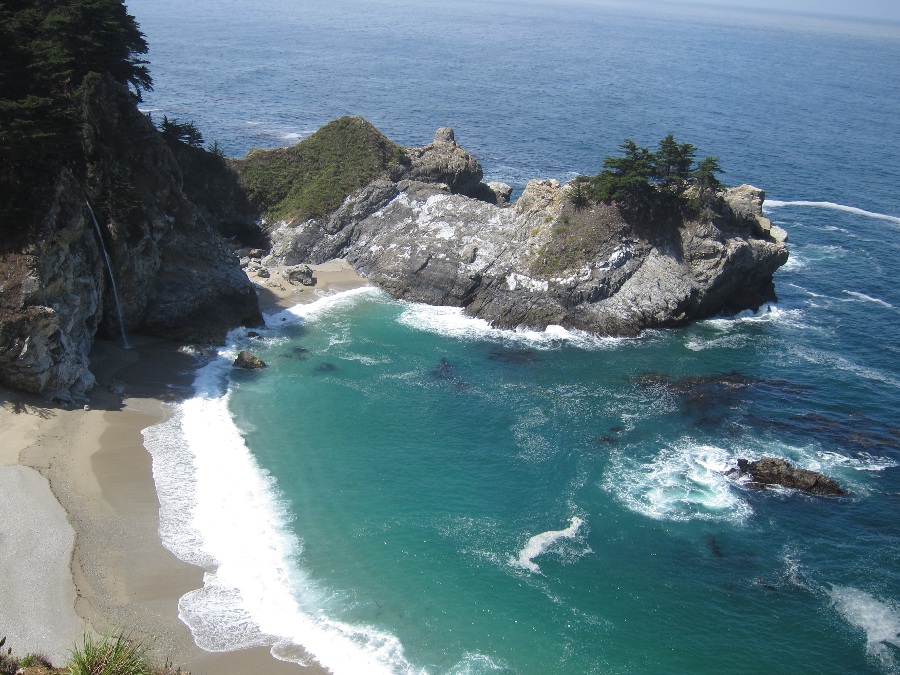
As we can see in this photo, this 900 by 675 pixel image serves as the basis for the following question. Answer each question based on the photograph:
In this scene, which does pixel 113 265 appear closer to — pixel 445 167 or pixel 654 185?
pixel 445 167

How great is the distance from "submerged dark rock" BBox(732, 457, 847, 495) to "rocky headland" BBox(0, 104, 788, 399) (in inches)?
742

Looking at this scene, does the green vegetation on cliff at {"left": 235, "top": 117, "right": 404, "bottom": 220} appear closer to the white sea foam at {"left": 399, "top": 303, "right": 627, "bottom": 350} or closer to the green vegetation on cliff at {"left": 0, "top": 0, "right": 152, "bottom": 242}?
the white sea foam at {"left": 399, "top": 303, "right": 627, "bottom": 350}

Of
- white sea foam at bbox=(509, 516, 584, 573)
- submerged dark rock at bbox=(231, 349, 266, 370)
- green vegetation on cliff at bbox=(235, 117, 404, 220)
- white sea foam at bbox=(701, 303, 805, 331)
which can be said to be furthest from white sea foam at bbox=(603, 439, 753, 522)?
green vegetation on cliff at bbox=(235, 117, 404, 220)

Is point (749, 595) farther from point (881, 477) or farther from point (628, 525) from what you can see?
point (881, 477)

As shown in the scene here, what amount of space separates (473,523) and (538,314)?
2584 centimetres

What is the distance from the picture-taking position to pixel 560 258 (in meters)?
59.9

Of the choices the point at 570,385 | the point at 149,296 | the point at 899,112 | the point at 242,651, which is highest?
the point at 899,112

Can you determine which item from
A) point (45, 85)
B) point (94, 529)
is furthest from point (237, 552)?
point (45, 85)

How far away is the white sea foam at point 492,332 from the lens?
56.2 meters

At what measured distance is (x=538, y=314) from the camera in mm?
58531

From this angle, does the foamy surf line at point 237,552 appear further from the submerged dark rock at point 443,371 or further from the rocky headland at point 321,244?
the submerged dark rock at point 443,371

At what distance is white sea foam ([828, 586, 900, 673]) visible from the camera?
30188 millimetres

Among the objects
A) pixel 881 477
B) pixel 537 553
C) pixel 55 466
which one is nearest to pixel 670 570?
pixel 537 553

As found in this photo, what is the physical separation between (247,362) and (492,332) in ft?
64.4
